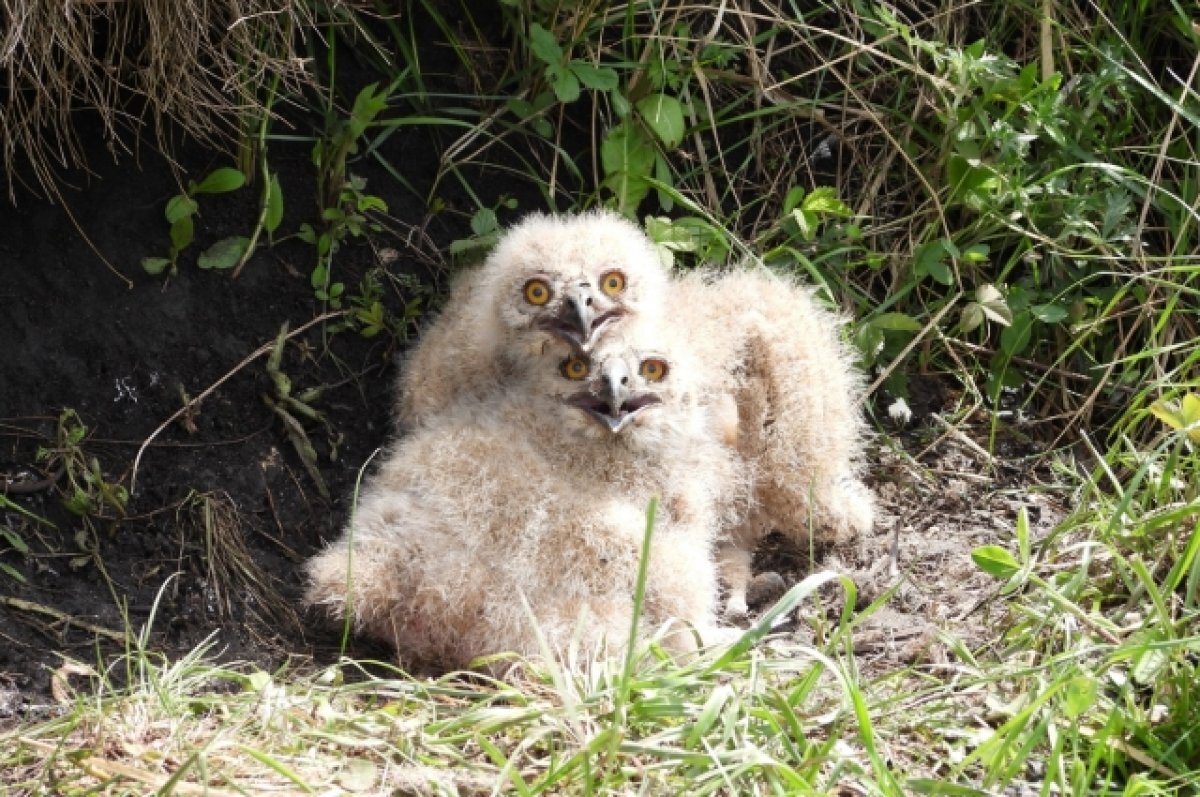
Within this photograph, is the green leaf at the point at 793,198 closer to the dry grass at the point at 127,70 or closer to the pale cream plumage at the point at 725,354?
the pale cream plumage at the point at 725,354

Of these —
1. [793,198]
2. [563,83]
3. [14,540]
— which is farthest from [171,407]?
[793,198]

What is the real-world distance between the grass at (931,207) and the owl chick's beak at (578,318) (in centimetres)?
76

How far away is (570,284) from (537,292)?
0.33 ft

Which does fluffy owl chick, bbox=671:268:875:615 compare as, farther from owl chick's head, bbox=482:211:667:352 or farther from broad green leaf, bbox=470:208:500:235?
broad green leaf, bbox=470:208:500:235

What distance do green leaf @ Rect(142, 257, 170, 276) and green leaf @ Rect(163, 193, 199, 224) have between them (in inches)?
5.0

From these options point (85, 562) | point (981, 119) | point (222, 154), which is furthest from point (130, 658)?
point (981, 119)

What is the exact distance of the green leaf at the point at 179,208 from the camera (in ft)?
16.2

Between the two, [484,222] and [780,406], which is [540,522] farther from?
[484,222]

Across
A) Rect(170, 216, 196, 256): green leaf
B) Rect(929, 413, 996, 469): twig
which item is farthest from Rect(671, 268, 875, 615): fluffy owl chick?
Rect(170, 216, 196, 256): green leaf

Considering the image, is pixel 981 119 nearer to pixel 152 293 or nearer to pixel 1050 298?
pixel 1050 298

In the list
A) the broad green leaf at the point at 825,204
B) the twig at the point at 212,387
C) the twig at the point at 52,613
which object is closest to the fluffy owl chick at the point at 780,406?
the broad green leaf at the point at 825,204

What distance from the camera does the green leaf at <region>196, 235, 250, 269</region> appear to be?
5055 millimetres

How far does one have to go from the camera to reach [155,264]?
16.3 ft

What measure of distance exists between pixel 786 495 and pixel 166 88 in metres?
2.26
